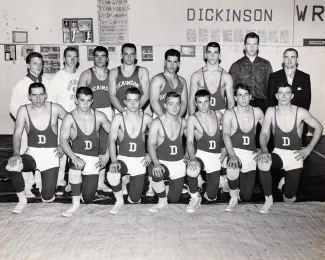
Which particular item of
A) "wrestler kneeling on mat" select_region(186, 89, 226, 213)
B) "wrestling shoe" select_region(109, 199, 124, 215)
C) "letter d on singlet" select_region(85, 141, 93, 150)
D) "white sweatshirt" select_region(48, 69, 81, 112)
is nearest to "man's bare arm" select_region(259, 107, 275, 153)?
"wrestler kneeling on mat" select_region(186, 89, 226, 213)

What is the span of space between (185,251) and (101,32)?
4.89 meters

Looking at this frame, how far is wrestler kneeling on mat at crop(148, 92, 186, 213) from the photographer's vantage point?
156 inches

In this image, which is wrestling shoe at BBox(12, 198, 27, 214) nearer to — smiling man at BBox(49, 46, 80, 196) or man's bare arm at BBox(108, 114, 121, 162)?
smiling man at BBox(49, 46, 80, 196)

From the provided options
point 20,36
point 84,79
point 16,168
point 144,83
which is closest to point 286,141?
point 144,83

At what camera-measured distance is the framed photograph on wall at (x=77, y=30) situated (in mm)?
7074

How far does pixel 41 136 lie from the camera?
4105 mm

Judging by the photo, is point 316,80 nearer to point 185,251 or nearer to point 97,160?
point 97,160

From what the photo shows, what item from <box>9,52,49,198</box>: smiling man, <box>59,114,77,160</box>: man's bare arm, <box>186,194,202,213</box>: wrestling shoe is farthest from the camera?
<box>9,52,49,198</box>: smiling man

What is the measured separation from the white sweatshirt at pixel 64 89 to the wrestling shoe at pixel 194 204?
67.1 inches

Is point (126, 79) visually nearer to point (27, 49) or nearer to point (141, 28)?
point (141, 28)

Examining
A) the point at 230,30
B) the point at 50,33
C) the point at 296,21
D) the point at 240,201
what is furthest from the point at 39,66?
the point at 296,21

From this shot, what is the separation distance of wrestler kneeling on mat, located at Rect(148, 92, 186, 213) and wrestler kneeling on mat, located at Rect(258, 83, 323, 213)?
31.5 inches

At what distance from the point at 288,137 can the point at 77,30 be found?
14.1ft

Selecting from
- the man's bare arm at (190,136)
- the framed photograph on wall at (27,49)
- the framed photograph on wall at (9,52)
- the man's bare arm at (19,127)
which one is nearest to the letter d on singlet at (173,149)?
the man's bare arm at (190,136)
